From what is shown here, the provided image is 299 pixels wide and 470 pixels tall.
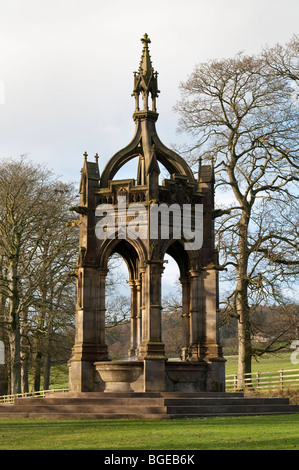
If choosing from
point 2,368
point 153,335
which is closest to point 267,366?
point 2,368

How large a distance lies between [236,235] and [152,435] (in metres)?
16.1

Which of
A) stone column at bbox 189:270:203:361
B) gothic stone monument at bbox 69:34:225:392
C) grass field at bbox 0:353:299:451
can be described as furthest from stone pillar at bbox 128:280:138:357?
grass field at bbox 0:353:299:451

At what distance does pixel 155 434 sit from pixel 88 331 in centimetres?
760

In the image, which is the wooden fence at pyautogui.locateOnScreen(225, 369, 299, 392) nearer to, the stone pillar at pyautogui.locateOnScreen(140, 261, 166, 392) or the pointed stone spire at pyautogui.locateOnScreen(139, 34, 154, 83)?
the stone pillar at pyautogui.locateOnScreen(140, 261, 166, 392)

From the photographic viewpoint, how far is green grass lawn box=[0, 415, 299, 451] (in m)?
11.5

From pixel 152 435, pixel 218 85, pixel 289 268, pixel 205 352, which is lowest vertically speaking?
pixel 152 435

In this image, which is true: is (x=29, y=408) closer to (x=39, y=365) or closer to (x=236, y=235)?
(x=236, y=235)

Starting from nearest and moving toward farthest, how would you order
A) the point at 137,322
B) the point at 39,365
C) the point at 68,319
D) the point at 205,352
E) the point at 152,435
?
the point at 152,435 → the point at 205,352 → the point at 137,322 → the point at 68,319 → the point at 39,365

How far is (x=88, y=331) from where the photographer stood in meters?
20.3

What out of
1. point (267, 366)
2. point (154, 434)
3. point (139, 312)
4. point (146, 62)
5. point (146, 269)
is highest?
point (146, 62)

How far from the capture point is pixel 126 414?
1655 centimetres

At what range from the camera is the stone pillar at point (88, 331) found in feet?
65.4

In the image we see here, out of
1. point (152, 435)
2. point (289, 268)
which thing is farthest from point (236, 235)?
point (152, 435)

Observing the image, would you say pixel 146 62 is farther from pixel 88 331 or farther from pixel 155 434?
pixel 155 434
